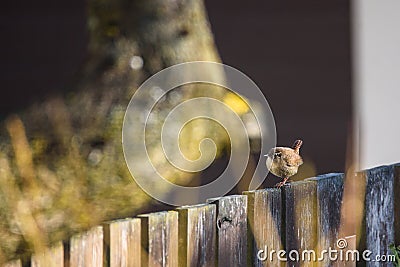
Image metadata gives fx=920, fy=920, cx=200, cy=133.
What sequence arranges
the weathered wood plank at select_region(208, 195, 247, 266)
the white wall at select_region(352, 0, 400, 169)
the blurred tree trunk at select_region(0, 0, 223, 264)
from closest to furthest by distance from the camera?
the weathered wood plank at select_region(208, 195, 247, 266) → the blurred tree trunk at select_region(0, 0, 223, 264) → the white wall at select_region(352, 0, 400, 169)

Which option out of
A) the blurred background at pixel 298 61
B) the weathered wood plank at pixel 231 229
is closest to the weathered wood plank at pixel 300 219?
the weathered wood plank at pixel 231 229

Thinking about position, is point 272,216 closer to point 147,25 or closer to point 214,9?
point 147,25

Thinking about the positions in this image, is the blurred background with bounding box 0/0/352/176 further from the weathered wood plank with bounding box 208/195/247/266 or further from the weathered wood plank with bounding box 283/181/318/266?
the weathered wood plank with bounding box 208/195/247/266

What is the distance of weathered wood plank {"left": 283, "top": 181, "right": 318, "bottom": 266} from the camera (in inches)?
86.1

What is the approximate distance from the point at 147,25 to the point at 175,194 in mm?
883

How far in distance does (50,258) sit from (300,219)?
841 millimetres

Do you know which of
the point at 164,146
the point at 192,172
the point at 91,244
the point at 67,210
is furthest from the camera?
the point at 192,172

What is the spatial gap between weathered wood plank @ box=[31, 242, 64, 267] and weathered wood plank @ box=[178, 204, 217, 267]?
34 cm

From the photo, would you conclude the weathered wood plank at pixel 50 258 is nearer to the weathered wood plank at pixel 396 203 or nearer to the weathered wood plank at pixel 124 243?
the weathered wood plank at pixel 124 243

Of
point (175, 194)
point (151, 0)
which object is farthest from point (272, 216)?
point (175, 194)

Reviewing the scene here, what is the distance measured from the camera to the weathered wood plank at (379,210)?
249 cm

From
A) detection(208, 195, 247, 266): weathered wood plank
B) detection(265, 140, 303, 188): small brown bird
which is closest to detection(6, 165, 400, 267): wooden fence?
detection(208, 195, 247, 266): weathered wood plank

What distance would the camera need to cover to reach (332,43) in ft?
17.9

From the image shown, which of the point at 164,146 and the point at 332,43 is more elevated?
the point at 332,43
